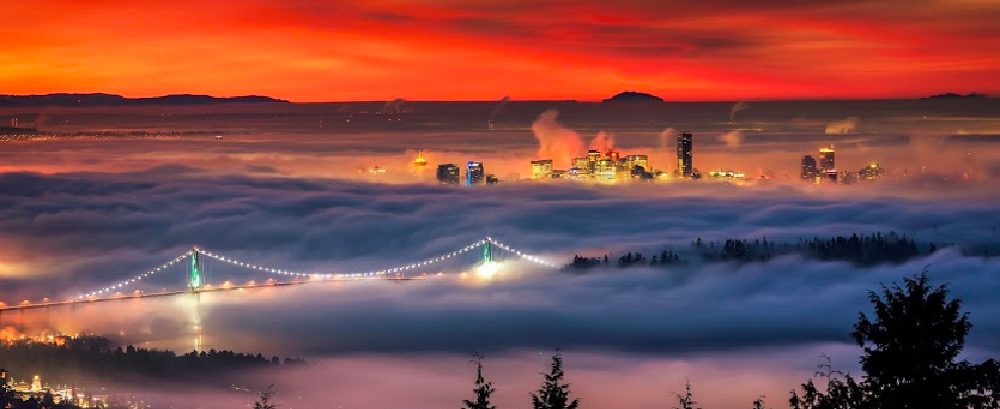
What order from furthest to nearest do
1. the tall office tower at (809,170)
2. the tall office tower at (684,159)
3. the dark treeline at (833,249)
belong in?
the tall office tower at (684,159), the tall office tower at (809,170), the dark treeline at (833,249)

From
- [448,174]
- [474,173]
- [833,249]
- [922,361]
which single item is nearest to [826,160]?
[474,173]

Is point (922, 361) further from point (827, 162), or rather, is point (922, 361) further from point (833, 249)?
point (827, 162)

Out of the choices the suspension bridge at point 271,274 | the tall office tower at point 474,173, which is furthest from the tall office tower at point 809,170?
the suspension bridge at point 271,274

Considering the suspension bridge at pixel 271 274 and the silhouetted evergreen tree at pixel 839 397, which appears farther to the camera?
the suspension bridge at pixel 271 274

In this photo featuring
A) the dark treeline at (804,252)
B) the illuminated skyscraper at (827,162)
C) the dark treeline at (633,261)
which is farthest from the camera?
the illuminated skyscraper at (827,162)

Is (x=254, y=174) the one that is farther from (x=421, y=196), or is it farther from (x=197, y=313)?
(x=197, y=313)

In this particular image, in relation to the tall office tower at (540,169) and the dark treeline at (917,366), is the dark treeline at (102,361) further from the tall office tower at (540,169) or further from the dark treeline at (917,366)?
the tall office tower at (540,169)

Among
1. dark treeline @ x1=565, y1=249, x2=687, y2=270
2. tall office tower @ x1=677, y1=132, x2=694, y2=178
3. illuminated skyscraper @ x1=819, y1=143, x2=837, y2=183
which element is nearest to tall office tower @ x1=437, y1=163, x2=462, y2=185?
tall office tower @ x1=677, y1=132, x2=694, y2=178
